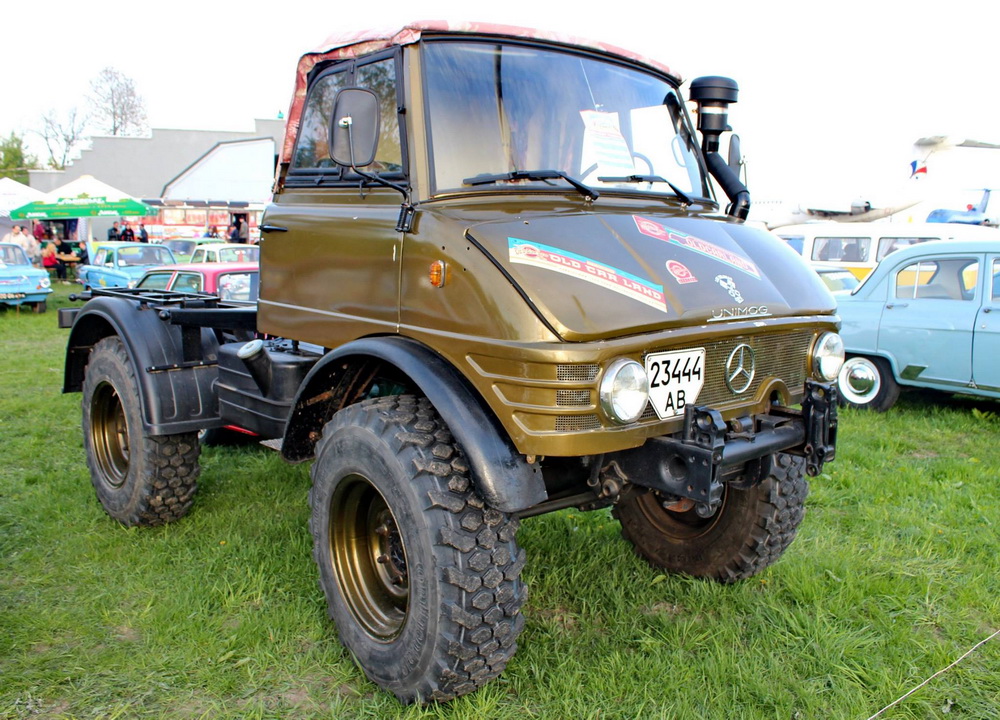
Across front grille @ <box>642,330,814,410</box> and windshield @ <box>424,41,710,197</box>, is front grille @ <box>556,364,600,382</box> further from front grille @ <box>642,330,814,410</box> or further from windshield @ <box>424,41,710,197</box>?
windshield @ <box>424,41,710,197</box>

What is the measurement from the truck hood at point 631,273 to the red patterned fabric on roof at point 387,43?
859 mm

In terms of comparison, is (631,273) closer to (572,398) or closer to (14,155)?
(572,398)

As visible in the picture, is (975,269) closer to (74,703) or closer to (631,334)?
(631,334)

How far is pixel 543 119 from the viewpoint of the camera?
3.22 metres

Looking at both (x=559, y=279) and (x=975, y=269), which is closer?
(x=559, y=279)

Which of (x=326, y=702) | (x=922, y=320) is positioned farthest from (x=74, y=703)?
(x=922, y=320)

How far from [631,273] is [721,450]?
67 centimetres

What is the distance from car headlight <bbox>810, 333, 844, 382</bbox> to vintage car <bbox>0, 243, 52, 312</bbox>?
17953 millimetres

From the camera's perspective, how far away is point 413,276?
2961mm

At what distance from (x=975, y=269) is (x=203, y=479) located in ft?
23.7

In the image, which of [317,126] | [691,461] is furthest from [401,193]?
[691,461]

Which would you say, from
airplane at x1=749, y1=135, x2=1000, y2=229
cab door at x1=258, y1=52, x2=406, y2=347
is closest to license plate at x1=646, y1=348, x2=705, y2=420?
cab door at x1=258, y1=52, x2=406, y2=347

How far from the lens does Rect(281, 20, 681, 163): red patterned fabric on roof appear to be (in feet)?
10.1

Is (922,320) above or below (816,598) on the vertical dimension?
above
